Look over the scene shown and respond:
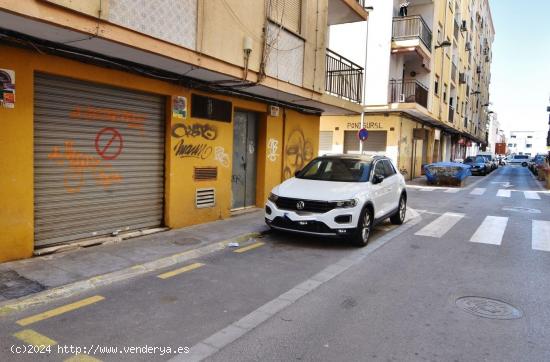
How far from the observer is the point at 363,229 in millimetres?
7668

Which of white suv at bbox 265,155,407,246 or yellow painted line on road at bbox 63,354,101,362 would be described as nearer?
yellow painted line on road at bbox 63,354,101,362

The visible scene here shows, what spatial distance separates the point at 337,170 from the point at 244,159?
10.6ft

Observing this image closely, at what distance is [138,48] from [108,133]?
1.85 m

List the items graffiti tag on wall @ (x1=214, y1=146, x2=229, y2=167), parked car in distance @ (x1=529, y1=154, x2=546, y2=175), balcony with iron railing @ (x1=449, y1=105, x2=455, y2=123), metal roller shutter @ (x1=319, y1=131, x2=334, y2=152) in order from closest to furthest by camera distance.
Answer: graffiti tag on wall @ (x1=214, y1=146, x2=229, y2=167), metal roller shutter @ (x1=319, y1=131, x2=334, y2=152), parked car in distance @ (x1=529, y1=154, x2=546, y2=175), balcony with iron railing @ (x1=449, y1=105, x2=455, y2=123)

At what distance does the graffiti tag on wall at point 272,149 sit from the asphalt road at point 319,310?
14.1ft

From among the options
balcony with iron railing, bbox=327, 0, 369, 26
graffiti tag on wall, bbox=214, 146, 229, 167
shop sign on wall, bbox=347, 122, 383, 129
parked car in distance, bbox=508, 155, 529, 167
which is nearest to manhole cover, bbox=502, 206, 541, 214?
balcony with iron railing, bbox=327, 0, 369, 26

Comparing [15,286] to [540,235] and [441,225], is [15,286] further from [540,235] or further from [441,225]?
A: [540,235]

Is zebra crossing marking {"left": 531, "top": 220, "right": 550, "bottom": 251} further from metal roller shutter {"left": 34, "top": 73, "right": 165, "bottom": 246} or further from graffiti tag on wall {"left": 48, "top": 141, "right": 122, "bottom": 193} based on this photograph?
graffiti tag on wall {"left": 48, "top": 141, "right": 122, "bottom": 193}

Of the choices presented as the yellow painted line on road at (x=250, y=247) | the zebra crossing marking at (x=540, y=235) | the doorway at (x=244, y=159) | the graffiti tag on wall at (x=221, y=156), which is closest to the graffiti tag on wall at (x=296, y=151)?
the doorway at (x=244, y=159)

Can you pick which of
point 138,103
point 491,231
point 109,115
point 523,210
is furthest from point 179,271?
point 523,210

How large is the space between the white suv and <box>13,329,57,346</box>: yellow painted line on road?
4.47 meters

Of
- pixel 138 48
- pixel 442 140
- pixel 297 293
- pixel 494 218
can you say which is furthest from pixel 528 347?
pixel 442 140

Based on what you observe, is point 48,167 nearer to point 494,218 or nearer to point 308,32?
point 308,32

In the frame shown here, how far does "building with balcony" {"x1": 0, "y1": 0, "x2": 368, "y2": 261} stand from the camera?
5.63 meters
